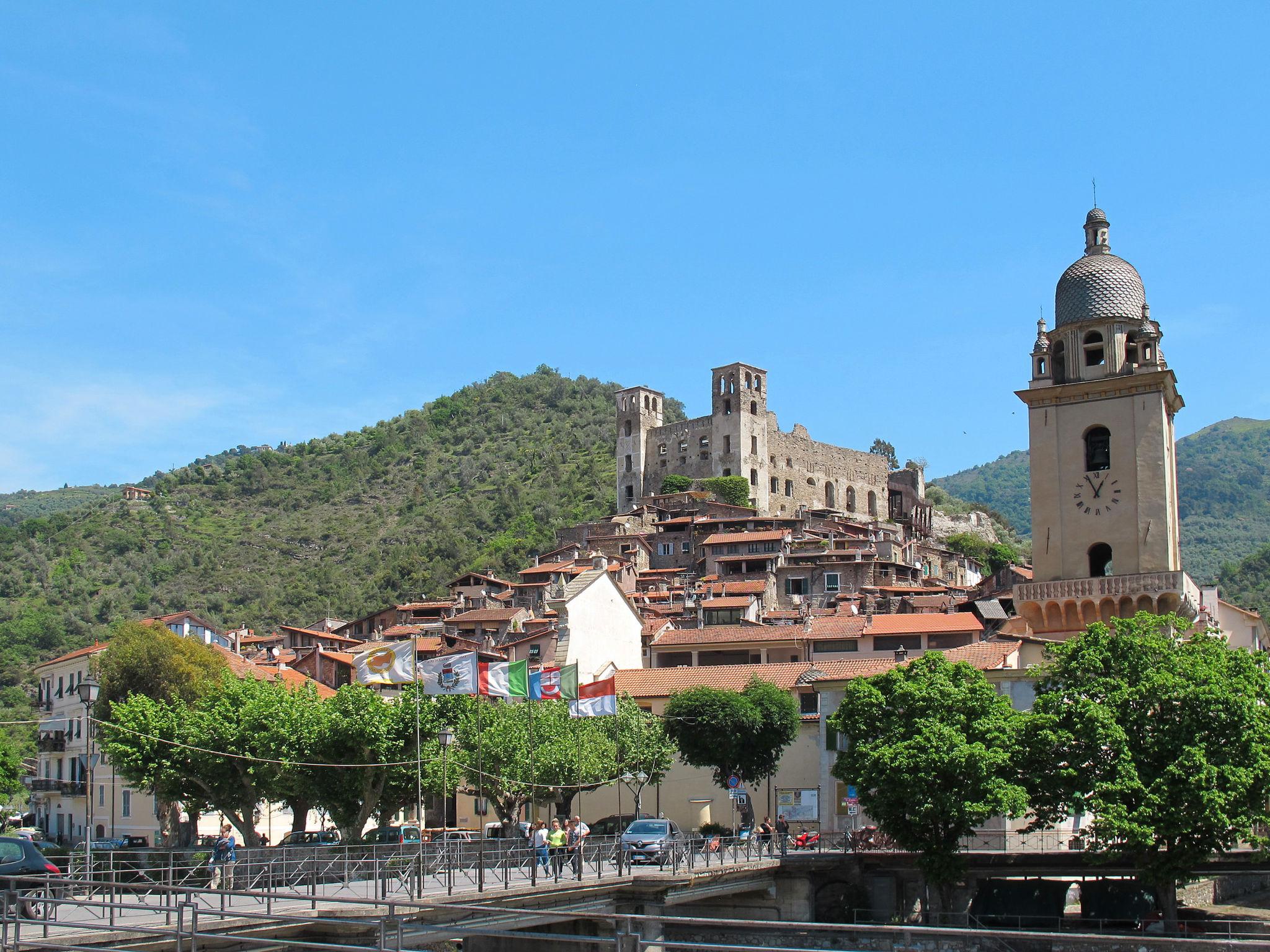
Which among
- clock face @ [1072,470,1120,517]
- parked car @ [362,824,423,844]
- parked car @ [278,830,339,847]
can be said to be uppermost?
clock face @ [1072,470,1120,517]

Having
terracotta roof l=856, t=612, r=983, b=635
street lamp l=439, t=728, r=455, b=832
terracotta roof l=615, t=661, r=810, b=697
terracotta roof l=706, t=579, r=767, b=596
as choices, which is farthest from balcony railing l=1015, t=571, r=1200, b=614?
terracotta roof l=706, t=579, r=767, b=596

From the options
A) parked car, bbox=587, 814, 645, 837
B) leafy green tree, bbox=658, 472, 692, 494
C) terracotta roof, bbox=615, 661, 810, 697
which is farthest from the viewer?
leafy green tree, bbox=658, 472, 692, 494

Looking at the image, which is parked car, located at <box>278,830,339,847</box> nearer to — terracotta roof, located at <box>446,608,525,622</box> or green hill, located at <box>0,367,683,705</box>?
terracotta roof, located at <box>446,608,525,622</box>

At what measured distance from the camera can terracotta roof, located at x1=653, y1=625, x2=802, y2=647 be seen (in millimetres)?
67938

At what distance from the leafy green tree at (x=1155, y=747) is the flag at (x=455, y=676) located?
15.5m

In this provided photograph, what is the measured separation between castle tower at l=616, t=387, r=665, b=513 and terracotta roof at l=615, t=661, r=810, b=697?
84.6 meters

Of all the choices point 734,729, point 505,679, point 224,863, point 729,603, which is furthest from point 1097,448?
point 729,603

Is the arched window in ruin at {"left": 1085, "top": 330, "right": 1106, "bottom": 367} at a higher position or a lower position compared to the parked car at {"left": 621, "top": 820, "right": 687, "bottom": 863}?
higher

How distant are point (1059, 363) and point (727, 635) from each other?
24.6 meters

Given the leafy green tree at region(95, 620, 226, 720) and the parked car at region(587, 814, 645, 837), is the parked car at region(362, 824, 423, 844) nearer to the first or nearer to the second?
the parked car at region(587, 814, 645, 837)

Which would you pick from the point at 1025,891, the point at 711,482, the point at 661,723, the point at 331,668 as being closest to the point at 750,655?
the point at 661,723

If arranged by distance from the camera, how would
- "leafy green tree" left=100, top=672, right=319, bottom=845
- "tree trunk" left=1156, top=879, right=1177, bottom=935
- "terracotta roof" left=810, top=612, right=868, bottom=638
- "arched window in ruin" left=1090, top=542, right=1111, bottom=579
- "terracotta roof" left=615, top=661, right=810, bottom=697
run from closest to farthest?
"tree trunk" left=1156, top=879, right=1177, bottom=935 → "leafy green tree" left=100, top=672, right=319, bottom=845 → "arched window in ruin" left=1090, top=542, right=1111, bottom=579 → "terracotta roof" left=615, top=661, right=810, bottom=697 → "terracotta roof" left=810, top=612, right=868, bottom=638

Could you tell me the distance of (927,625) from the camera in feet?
223

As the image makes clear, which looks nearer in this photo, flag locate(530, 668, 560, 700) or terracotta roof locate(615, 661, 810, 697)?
flag locate(530, 668, 560, 700)
